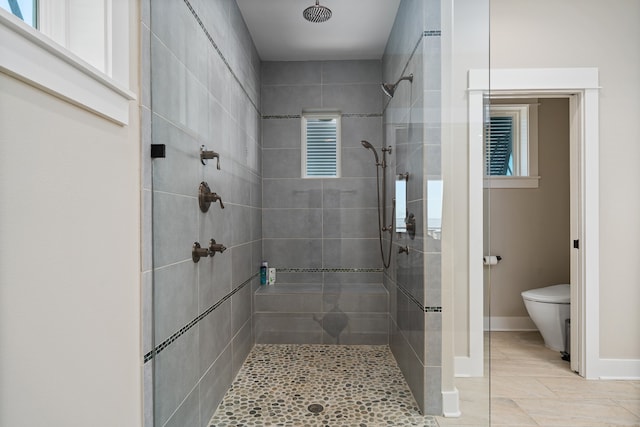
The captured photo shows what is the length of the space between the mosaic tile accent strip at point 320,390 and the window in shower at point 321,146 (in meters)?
0.95

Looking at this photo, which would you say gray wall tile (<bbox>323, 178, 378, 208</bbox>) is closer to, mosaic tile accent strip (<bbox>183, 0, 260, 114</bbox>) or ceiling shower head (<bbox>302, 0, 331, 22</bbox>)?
mosaic tile accent strip (<bbox>183, 0, 260, 114</bbox>)

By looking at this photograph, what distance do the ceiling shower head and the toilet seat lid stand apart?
2773 mm

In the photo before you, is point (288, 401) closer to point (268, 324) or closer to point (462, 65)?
point (268, 324)

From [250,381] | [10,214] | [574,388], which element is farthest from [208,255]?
[574,388]

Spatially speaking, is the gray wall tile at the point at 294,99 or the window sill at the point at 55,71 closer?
the window sill at the point at 55,71

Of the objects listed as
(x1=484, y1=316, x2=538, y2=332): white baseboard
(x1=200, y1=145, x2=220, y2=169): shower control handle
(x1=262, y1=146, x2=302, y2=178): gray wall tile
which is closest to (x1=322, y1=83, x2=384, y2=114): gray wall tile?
(x1=262, y1=146, x2=302, y2=178): gray wall tile

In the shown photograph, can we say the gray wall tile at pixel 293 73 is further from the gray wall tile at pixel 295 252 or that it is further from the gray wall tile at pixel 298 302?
the gray wall tile at pixel 298 302

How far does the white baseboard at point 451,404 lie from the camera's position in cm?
153

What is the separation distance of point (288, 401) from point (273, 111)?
1.49 m

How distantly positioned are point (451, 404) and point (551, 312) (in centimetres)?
199

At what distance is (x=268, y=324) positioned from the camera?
201 cm

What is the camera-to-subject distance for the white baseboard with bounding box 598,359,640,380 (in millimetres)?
2549

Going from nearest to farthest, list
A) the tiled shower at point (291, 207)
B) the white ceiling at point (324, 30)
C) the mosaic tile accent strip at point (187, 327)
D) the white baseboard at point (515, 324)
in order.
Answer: the mosaic tile accent strip at point (187, 327)
the tiled shower at point (291, 207)
the white ceiling at point (324, 30)
the white baseboard at point (515, 324)

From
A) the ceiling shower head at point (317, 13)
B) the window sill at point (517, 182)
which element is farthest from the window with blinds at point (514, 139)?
the ceiling shower head at point (317, 13)
